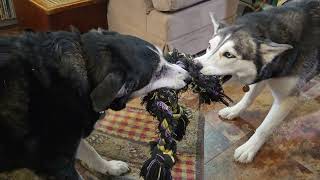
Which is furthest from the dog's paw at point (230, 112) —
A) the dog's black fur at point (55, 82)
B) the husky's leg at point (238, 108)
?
the dog's black fur at point (55, 82)

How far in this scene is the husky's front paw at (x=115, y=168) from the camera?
1594 mm

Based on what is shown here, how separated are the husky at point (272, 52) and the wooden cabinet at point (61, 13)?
55.6 inches

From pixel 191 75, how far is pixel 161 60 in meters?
0.24

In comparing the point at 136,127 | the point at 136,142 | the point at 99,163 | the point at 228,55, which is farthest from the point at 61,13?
the point at 228,55

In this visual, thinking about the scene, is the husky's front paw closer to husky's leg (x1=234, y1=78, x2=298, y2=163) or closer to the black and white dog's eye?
husky's leg (x1=234, y1=78, x2=298, y2=163)

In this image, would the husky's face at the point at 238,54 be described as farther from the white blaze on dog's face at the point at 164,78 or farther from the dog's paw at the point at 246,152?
the dog's paw at the point at 246,152

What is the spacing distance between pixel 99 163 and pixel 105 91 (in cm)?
66

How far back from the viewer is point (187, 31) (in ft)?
8.04

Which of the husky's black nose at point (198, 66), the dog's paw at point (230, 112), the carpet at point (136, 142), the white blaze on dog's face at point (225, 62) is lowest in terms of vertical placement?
the carpet at point (136, 142)

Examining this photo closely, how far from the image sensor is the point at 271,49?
4.38ft

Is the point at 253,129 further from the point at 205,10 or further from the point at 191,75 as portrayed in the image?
the point at 205,10

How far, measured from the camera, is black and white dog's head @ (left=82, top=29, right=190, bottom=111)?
103cm

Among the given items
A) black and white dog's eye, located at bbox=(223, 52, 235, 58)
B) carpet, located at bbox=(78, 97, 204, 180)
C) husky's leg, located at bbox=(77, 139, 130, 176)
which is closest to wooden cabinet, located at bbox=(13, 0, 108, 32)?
carpet, located at bbox=(78, 97, 204, 180)

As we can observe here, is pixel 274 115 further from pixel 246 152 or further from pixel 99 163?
pixel 99 163
